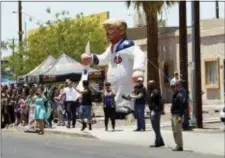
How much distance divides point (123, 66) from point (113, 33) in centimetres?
56

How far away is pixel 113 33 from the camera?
7.85 meters

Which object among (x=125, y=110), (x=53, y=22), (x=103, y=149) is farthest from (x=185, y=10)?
(x=53, y=22)

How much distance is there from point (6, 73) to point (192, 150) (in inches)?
1249

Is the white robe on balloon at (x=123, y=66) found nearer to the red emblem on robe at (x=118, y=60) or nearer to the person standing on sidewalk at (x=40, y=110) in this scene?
the red emblem on robe at (x=118, y=60)

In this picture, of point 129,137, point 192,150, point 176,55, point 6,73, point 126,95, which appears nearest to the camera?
point 126,95

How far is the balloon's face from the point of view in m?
7.79

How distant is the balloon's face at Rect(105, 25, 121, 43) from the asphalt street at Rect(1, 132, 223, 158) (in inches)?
190

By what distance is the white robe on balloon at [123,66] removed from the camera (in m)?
7.47

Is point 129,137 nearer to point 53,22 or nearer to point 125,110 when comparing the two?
point 125,110

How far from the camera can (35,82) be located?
85.6ft

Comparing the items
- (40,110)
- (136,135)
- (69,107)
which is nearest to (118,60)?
(136,135)

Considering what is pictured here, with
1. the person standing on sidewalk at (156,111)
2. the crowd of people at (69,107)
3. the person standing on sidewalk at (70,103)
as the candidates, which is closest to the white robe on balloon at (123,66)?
the crowd of people at (69,107)

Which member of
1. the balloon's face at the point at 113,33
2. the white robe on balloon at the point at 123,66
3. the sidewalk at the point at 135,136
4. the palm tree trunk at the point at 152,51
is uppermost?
the palm tree trunk at the point at 152,51

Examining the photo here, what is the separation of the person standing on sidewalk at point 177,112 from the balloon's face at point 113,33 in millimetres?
5265
